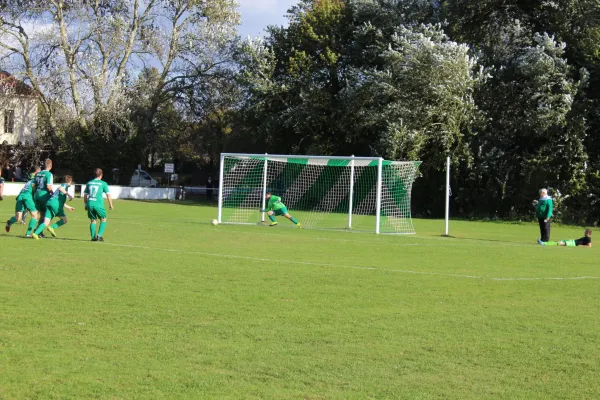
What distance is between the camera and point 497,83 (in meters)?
39.6

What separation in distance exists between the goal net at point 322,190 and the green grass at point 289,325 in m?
10.6

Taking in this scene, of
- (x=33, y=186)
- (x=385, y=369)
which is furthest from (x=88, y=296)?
(x=33, y=186)

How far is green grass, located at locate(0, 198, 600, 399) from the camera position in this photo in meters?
6.70

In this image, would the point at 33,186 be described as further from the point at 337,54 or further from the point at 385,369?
the point at 337,54

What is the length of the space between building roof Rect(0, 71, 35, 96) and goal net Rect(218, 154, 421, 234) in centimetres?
2377

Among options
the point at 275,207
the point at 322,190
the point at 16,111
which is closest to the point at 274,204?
the point at 275,207

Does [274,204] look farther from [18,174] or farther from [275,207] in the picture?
[18,174]

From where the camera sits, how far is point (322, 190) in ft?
122

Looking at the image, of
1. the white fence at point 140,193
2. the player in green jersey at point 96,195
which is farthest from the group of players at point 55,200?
the white fence at point 140,193

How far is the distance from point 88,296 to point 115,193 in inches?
1591

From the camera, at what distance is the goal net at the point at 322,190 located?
28.0 metres

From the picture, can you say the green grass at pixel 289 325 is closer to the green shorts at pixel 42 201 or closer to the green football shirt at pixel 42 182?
the green shorts at pixel 42 201

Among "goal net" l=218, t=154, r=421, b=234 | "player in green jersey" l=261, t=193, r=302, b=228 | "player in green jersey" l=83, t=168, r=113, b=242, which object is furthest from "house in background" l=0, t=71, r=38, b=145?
"player in green jersey" l=83, t=168, r=113, b=242

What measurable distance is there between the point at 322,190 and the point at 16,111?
102 feet
